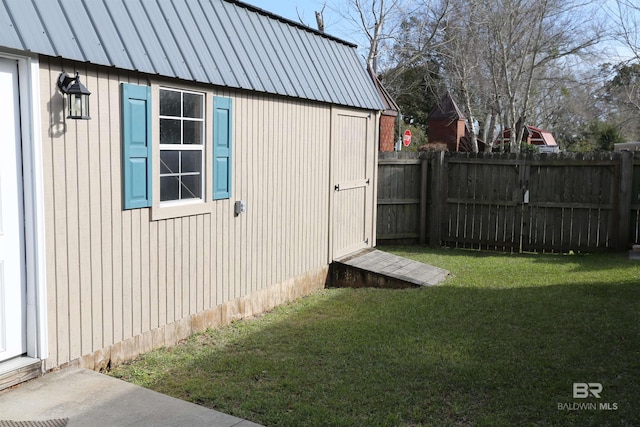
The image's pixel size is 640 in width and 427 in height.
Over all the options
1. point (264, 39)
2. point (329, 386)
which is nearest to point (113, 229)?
point (329, 386)

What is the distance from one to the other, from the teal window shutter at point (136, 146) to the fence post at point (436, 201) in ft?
23.8

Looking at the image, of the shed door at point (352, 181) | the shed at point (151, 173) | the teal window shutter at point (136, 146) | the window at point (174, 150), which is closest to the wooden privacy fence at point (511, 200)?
the shed door at point (352, 181)

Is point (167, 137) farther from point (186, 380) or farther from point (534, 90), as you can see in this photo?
point (534, 90)

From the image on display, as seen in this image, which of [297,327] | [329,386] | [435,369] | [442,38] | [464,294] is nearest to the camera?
[329,386]

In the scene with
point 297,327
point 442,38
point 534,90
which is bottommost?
point 297,327

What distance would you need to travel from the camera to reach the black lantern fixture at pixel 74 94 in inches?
164

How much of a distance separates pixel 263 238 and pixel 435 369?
2.79m

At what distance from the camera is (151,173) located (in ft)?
16.6

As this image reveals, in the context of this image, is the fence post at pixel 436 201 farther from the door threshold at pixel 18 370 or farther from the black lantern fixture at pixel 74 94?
the door threshold at pixel 18 370

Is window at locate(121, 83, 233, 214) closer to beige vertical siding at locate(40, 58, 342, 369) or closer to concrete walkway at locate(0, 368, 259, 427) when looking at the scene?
beige vertical siding at locate(40, 58, 342, 369)

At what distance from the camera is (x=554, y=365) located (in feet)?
15.9

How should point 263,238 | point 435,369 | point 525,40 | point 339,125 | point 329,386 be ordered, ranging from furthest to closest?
point 525,40 < point 339,125 < point 263,238 < point 435,369 < point 329,386

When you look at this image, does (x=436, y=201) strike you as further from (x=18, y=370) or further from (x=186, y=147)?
(x=18, y=370)

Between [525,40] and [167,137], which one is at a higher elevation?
[525,40]
